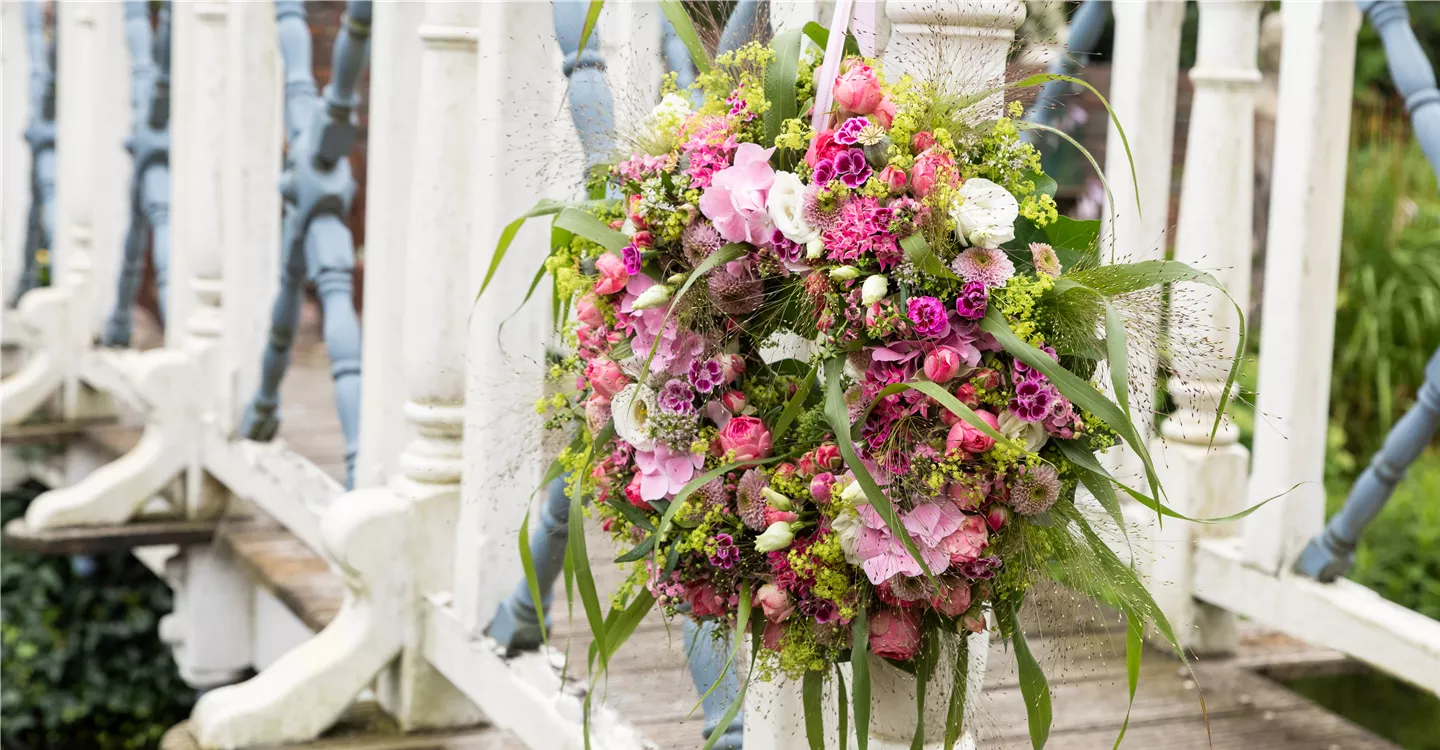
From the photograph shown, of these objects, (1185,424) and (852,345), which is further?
(1185,424)

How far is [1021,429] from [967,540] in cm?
8

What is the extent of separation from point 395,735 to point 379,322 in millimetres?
603

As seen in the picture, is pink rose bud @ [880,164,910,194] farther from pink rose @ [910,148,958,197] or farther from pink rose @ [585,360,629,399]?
pink rose @ [585,360,629,399]

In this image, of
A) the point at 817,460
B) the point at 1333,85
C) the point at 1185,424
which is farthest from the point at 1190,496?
the point at 817,460

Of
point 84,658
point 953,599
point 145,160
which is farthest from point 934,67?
point 84,658

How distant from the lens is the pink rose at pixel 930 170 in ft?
3.32

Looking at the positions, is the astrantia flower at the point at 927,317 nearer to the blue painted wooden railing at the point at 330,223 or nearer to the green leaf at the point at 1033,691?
the green leaf at the point at 1033,691

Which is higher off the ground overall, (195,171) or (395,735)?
(195,171)

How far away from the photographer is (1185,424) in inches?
96.2

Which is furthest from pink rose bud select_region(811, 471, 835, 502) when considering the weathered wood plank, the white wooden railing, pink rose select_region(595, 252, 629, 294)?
the weathered wood plank

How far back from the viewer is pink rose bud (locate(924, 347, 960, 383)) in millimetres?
980

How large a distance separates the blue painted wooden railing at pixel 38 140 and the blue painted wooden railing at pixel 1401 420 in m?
3.73

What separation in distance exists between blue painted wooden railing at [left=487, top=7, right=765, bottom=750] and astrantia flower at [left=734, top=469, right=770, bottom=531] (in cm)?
11

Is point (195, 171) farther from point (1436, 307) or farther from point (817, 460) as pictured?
point (1436, 307)
